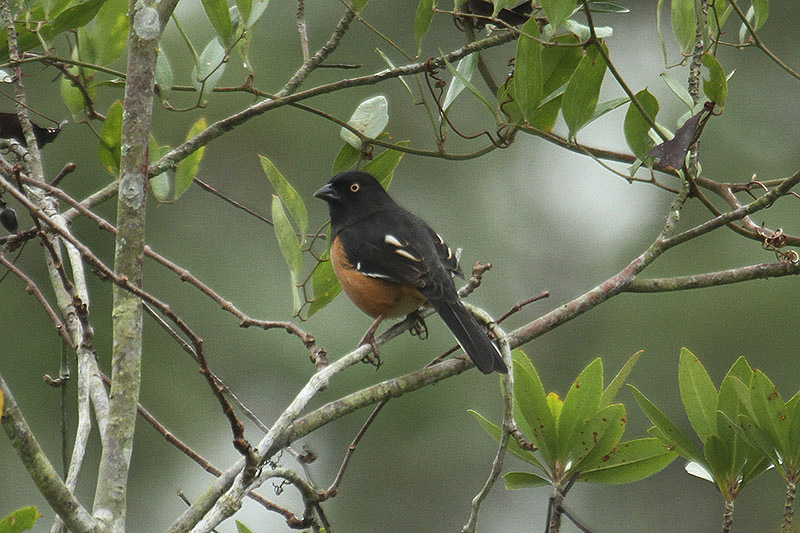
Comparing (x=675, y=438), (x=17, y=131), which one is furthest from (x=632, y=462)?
(x=17, y=131)

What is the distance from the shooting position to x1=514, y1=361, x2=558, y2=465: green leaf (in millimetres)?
1963

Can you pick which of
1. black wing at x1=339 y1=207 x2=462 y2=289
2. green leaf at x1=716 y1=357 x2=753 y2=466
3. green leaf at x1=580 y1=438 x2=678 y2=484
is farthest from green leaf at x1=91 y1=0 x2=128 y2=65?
green leaf at x1=716 y1=357 x2=753 y2=466

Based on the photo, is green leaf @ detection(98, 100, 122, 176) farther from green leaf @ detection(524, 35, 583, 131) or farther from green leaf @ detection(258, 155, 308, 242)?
green leaf @ detection(524, 35, 583, 131)

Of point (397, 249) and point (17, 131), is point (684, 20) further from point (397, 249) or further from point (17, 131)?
point (17, 131)

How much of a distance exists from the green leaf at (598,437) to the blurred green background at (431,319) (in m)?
3.07

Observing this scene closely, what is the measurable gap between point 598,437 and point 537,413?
0.14 meters

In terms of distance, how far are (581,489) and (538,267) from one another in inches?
70.5

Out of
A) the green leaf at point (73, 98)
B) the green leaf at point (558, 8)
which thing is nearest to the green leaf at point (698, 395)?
the green leaf at point (558, 8)

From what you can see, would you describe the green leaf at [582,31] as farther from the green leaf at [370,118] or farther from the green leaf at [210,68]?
the green leaf at [210,68]

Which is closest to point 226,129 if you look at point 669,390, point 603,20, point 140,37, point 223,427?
point 140,37

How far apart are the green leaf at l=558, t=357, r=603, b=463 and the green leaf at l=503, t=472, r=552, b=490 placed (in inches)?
3.4

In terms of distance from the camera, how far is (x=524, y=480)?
6.52 feet

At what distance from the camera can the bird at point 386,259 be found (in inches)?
126

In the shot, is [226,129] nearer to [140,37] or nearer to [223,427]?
[140,37]
